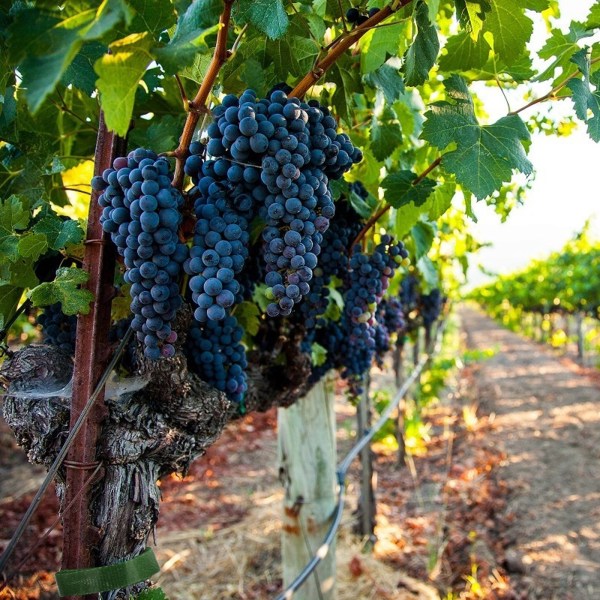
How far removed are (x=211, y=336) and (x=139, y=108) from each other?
2.11 feet

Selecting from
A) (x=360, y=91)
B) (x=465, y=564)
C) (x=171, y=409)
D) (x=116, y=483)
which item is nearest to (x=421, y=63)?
(x=360, y=91)

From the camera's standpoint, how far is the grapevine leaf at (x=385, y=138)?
1.73 metres

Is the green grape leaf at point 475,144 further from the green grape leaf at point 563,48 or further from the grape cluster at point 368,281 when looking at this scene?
the grape cluster at point 368,281

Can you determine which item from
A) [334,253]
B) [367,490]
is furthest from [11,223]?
[367,490]

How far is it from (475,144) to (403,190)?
26cm

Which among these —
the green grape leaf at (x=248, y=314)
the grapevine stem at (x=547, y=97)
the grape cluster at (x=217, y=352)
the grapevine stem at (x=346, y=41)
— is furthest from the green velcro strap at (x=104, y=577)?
the grapevine stem at (x=547, y=97)

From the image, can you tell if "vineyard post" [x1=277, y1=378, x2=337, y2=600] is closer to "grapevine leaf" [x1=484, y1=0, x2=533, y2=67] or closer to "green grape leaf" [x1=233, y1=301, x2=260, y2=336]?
"green grape leaf" [x1=233, y1=301, x2=260, y2=336]

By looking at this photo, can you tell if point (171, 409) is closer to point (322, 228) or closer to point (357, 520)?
point (322, 228)

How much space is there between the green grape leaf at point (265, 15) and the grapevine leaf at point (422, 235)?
46.0 inches

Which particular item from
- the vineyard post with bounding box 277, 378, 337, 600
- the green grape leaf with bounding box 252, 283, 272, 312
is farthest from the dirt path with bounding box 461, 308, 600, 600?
the green grape leaf with bounding box 252, 283, 272, 312

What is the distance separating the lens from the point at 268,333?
82.7 inches

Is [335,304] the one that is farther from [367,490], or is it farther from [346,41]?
[367,490]

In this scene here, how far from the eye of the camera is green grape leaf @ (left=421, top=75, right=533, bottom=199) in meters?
1.29

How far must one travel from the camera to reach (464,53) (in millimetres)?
1430
